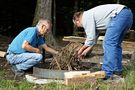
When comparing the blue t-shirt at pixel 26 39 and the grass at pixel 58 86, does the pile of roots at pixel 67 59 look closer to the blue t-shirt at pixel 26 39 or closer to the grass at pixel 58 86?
the blue t-shirt at pixel 26 39

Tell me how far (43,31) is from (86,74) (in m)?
1.19

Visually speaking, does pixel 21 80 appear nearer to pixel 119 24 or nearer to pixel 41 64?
pixel 41 64

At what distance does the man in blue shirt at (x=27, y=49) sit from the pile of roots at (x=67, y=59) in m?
0.30

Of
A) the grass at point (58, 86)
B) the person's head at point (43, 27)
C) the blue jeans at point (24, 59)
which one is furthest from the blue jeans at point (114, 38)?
the blue jeans at point (24, 59)

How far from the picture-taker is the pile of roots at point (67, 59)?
7.28 metres

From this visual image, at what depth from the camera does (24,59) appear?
7371mm

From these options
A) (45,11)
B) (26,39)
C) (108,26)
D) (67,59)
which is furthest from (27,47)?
(45,11)

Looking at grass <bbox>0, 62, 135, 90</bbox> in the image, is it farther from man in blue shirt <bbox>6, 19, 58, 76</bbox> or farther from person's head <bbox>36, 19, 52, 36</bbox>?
person's head <bbox>36, 19, 52, 36</bbox>

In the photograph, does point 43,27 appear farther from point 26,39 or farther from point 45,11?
point 45,11

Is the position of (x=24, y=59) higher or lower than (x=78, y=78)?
higher

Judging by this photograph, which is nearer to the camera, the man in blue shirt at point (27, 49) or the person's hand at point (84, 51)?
the person's hand at point (84, 51)

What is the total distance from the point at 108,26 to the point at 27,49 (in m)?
1.35

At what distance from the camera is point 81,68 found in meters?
7.50

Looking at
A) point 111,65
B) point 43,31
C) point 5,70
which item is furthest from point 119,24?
point 5,70
